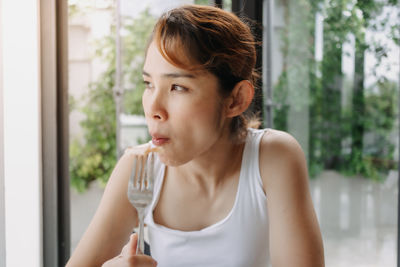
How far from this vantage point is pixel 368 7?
88.2 inches

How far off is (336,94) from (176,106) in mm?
2112

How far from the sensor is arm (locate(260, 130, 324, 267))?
33.1 inches

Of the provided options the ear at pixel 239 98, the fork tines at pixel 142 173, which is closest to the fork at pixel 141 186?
the fork tines at pixel 142 173

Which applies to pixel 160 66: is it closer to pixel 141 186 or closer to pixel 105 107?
pixel 141 186

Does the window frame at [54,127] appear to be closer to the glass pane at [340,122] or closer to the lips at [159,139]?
the lips at [159,139]

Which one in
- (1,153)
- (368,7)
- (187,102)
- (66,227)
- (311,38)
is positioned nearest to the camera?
(187,102)

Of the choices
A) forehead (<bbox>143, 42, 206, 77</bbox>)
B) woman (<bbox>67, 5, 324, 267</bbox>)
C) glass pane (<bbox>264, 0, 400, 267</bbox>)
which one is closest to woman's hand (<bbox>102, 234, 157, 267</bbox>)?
woman (<bbox>67, 5, 324, 267</bbox>)

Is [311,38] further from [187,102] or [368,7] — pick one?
[187,102]

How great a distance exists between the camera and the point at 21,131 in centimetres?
130

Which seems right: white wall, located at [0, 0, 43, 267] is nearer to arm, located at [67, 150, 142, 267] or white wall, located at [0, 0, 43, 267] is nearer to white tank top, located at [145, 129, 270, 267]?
arm, located at [67, 150, 142, 267]

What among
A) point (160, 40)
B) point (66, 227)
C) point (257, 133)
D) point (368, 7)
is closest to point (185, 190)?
point (257, 133)

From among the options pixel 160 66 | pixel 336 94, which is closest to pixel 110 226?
A: pixel 160 66

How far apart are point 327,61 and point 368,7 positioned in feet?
1.44

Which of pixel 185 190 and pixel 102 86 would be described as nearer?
pixel 185 190
